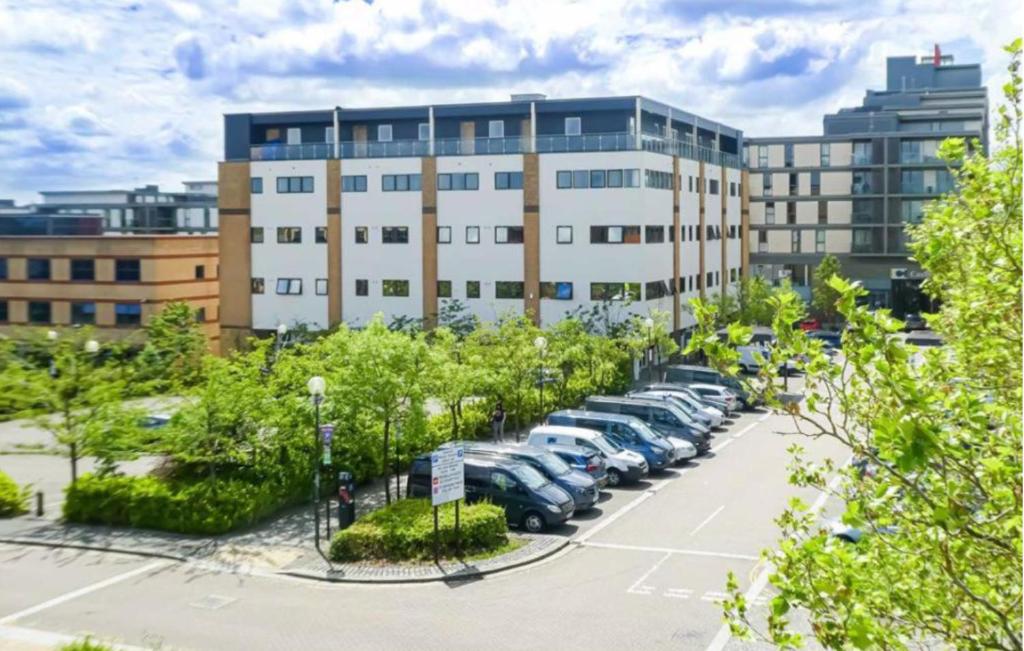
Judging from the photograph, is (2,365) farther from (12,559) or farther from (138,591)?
(138,591)

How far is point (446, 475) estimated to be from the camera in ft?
74.9

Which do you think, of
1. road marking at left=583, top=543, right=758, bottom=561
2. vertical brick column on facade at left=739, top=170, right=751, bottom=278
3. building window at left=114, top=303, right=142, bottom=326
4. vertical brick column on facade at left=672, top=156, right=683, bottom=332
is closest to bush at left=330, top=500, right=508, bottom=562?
road marking at left=583, top=543, right=758, bottom=561

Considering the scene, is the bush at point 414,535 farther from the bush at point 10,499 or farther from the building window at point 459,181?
the building window at point 459,181

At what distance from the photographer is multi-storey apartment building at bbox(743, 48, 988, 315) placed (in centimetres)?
8056

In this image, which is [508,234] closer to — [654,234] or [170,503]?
[654,234]

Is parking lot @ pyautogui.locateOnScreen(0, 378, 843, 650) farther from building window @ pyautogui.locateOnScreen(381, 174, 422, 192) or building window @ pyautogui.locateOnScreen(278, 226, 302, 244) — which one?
building window @ pyautogui.locateOnScreen(278, 226, 302, 244)

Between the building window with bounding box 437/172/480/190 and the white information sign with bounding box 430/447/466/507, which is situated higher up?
the building window with bounding box 437/172/480/190

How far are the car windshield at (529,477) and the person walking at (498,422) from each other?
10.7 metres

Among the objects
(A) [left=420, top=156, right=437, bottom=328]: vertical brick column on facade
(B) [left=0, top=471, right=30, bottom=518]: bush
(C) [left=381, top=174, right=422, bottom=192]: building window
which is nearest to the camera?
(B) [left=0, top=471, right=30, bottom=518]: bush

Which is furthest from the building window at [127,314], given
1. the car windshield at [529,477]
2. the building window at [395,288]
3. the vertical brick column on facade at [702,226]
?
the car windshield at [529,477]

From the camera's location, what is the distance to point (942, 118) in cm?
8256

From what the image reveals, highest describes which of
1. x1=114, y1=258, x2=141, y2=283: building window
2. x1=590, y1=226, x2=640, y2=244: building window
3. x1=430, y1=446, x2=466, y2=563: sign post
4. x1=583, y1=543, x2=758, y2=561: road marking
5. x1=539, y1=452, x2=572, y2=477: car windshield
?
x1=590, y1=226, x2=640, y2=244: building window

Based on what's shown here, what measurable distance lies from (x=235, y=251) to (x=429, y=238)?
12.2m

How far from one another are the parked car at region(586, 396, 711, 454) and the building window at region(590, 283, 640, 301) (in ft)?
52.7
